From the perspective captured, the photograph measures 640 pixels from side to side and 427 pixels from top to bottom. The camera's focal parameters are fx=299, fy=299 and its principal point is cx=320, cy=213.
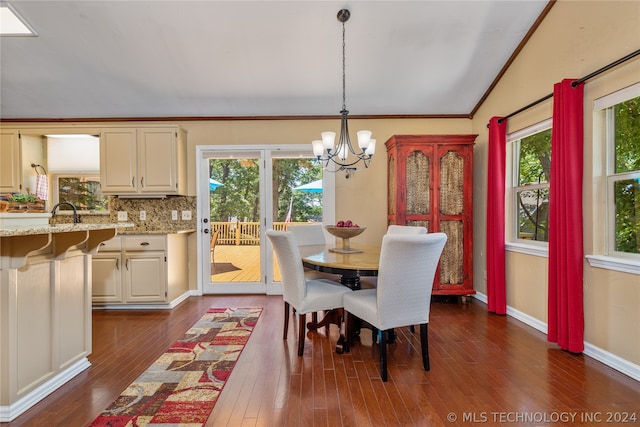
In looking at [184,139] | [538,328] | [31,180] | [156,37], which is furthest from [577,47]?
[31,180]

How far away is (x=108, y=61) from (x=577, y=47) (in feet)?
14.3

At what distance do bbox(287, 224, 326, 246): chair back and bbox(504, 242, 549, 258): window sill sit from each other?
2.08 metres

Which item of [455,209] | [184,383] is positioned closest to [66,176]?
[184,383]

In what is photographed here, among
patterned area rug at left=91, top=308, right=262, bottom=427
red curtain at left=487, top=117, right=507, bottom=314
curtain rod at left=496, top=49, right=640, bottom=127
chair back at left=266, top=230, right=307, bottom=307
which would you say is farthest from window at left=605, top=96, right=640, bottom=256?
patterned area rug at left=91, top=308, right=262, bottom=427

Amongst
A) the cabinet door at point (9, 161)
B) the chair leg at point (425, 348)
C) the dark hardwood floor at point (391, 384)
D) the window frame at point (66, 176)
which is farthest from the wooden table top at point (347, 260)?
the cabinet door at point (9, 161)

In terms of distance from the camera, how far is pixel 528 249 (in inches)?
119

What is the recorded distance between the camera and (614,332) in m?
2.16

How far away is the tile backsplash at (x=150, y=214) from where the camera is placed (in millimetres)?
4004

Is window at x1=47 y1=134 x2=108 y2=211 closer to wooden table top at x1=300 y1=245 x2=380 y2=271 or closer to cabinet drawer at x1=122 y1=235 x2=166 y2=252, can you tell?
cabinet drawer at x1=122 y1=235 x2=166 y2=252

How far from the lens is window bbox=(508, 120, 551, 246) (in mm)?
2952

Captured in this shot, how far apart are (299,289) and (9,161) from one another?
4131mm

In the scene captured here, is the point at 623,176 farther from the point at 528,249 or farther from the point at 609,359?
the point at 609,359

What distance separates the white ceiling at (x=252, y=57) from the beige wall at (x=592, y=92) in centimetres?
38

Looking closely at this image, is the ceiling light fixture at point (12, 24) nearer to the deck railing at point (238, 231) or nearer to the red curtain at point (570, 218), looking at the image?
the deck railing at point (238, 231)
